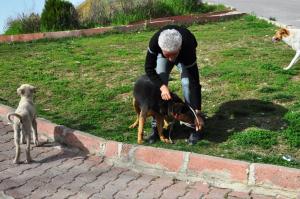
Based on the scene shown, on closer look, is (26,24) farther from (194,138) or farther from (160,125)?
(194,138)

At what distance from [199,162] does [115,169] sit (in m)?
1.01

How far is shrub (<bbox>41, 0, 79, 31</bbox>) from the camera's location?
49.8ft

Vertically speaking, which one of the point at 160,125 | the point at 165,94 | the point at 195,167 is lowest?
the point at 195,167

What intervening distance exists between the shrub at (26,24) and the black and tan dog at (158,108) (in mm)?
9569

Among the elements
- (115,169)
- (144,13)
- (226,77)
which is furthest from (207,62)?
(144,13)

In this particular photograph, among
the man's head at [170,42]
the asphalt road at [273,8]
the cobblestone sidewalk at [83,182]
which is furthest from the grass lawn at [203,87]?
the asphalt road at [273,8]

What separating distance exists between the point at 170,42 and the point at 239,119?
1.71 meters

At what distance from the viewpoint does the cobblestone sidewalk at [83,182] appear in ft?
18.1

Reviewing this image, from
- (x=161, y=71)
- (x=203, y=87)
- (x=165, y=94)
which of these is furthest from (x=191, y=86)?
(x=203, y=87)

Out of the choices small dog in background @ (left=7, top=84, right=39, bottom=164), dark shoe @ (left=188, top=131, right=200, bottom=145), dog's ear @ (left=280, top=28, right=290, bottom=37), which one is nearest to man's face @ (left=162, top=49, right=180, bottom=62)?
dark shoe @ (left=188, top=131, right=200, bottom=145)

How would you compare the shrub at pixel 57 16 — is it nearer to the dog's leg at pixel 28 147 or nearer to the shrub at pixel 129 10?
the shrub at pixel 129 10

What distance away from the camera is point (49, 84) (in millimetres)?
9352

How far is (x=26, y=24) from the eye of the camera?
615 inches

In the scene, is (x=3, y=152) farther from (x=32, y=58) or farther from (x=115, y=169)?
(x=32, y=58)
